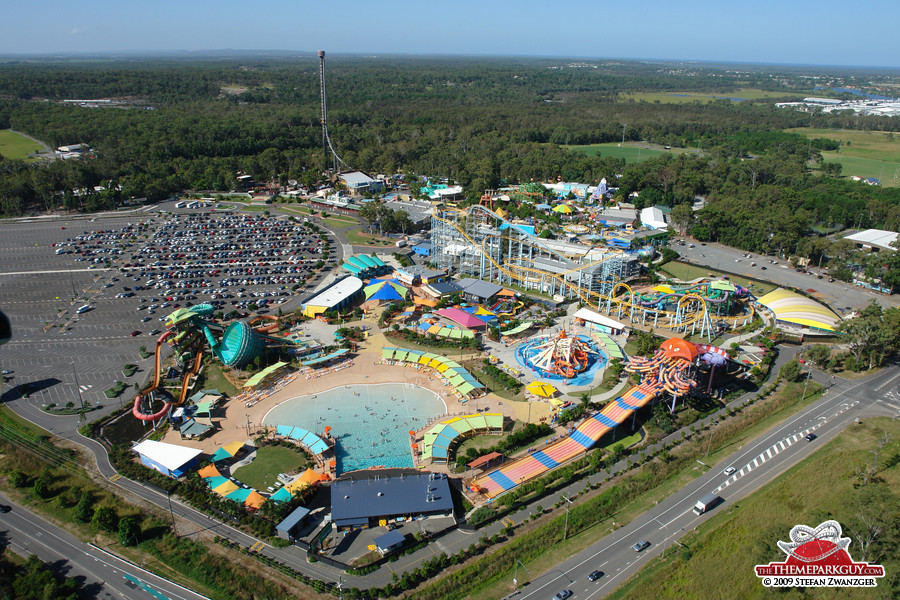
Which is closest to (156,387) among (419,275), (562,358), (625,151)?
(419,275)

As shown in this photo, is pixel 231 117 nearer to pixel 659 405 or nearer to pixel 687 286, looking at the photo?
pixel 687 286

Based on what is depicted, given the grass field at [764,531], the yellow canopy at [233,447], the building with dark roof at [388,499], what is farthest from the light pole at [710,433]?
the yellow canopy at [233,447]

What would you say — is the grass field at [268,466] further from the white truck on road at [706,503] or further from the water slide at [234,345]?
the white truck on road at [706,503]

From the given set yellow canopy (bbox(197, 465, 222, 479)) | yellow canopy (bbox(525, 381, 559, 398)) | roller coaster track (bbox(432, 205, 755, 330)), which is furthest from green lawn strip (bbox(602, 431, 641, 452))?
yellow canopy (bbox(197, 465, 222, 479))

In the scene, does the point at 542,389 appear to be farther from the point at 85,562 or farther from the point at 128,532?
the point at 85,562

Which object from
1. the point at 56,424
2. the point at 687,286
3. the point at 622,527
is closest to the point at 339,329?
the point at 56,424

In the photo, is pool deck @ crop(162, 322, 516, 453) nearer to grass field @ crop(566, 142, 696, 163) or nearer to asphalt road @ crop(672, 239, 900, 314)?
asphalt road @ crop(672, 239, 900, 314)
